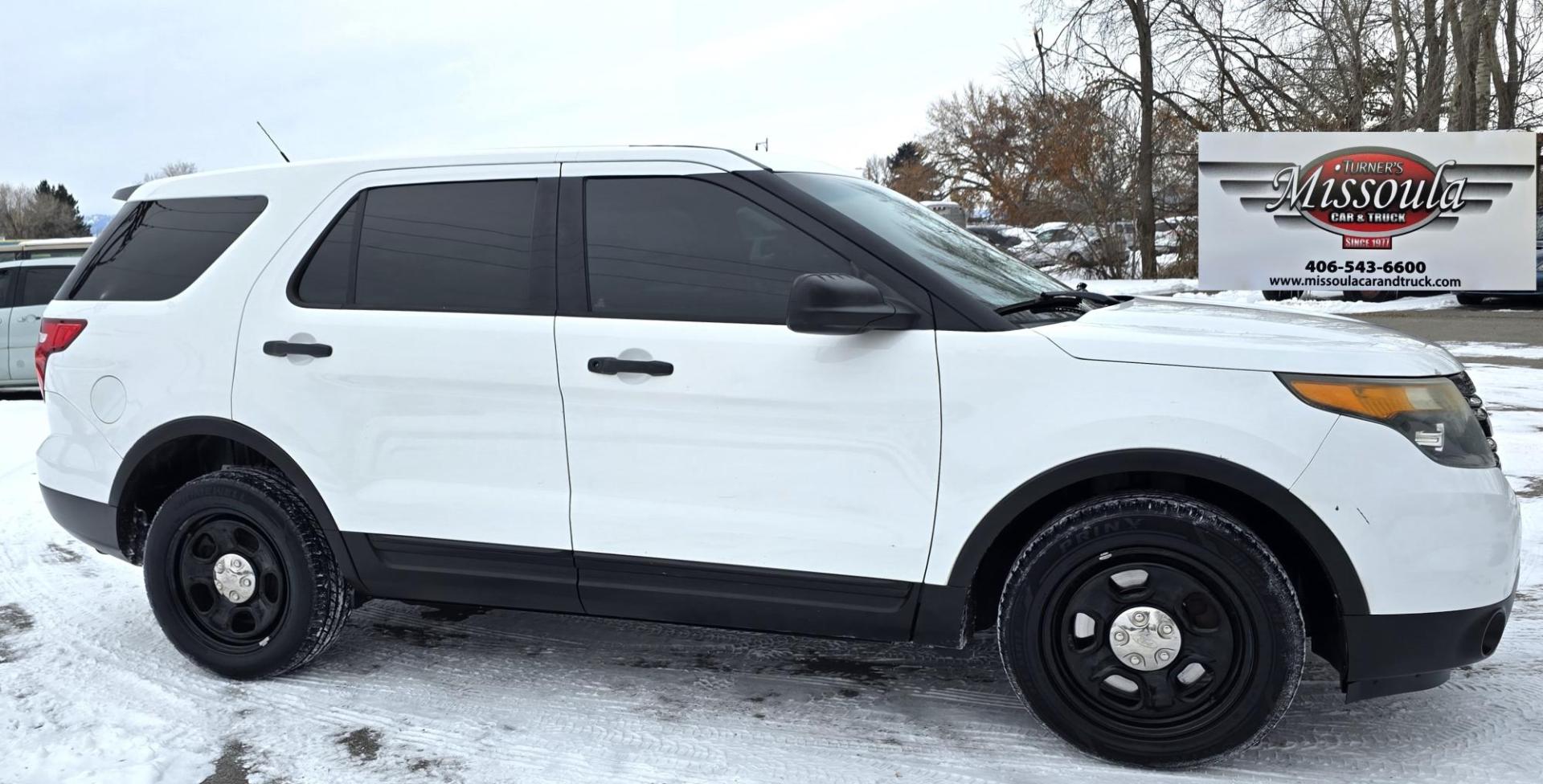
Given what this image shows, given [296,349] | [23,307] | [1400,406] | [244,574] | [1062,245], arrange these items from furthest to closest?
1. [1062,245]
2. [23,307]
3. [244,574]
4. [296,349]
5. [1400,406]

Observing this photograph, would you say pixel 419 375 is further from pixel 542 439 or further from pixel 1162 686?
pixel 1162 686

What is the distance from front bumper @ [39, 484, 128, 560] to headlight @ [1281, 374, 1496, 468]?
3.91 metres

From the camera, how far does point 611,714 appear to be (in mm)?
3770

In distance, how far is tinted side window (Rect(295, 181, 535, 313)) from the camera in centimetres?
380

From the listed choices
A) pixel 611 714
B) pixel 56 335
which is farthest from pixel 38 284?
pixel 611 714

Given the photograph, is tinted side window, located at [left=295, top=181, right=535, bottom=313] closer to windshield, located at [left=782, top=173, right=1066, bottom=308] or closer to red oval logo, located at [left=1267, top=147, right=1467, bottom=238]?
windshield, located at [left=782, top=173, right=1066, bottom=308]

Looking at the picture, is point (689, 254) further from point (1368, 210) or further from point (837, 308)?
point (1368, 210)

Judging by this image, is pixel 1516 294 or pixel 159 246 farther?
pixel 1516 294

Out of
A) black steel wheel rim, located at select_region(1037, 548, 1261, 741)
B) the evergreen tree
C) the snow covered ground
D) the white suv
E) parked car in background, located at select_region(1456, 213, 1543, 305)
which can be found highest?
the evergreen tree

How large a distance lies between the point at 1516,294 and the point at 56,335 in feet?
69.5

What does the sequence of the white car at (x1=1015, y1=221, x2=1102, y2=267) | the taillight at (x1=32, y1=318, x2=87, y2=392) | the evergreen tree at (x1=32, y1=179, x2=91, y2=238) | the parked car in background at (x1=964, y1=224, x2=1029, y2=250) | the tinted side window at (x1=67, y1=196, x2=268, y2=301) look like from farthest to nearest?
Answer: the evergreen tree at (x1=32, y1=179, x2=91, y2=238) → the parked car in background at (x1=964, y1=224, x2=1029, y2=250) → the white car at (x1=1015, y1=221, x2=1102, y2=267) → the taillight at (x1=32, y1=318, x2=87, y2=392) → the tinted side window at (x1=67, y1=196, x2=268, y2=301)

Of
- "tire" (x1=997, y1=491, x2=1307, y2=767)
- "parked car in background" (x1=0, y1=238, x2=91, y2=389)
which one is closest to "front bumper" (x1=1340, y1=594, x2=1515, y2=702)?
"tire" (x1=997, y1=491, x2=1307, y2=767)

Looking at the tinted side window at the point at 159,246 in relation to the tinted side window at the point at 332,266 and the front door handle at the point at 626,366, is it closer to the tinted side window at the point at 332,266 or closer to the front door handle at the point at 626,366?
the tinted side window at the point at 332,266

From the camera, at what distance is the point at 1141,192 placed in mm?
25875
